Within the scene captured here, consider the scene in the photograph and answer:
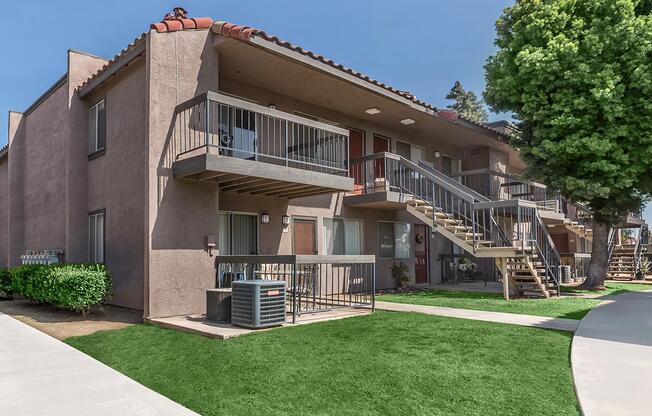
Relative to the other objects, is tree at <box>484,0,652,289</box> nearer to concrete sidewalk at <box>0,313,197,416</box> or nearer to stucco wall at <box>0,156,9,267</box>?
concrete sidewalk at <box>0,313,197,416</box>

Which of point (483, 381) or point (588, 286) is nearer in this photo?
point (483, 381)

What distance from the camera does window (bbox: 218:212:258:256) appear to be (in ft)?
37.4

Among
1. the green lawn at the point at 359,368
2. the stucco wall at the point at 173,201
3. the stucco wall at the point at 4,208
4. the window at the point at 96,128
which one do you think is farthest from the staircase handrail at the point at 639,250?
the stucco wall at the point at 4,208

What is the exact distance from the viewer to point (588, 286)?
15.0m

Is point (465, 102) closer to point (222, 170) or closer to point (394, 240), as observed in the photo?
point (394, 240)

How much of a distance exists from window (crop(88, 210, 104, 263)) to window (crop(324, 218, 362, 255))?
18.8 ft

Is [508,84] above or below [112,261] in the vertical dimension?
above

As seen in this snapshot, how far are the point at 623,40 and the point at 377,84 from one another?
6.32 meters

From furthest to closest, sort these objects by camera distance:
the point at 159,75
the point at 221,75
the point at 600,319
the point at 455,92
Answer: the point at 455,92 < the point at 221,75 < the point at 159,75 < the point at 600,319

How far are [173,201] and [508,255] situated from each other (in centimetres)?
796

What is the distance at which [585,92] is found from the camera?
42.1ft

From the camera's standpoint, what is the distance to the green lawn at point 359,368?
4387mm

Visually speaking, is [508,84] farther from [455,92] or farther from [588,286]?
[455,92]

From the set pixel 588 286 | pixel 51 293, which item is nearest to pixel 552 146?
pixel 588 286
